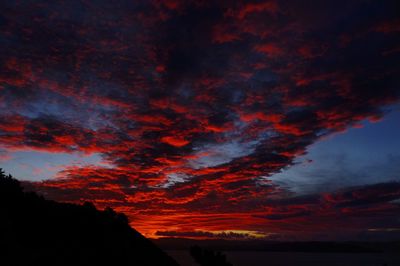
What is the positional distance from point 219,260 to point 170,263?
896 centimetres

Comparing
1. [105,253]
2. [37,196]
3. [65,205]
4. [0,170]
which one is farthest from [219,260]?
[0,170]

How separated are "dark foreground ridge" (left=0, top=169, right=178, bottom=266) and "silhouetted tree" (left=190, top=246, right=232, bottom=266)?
14.8ft

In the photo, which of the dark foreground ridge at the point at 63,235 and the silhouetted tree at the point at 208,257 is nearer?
the dark foreground ridge at the point at 63,235

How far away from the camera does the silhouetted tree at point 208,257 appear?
27.7 metres

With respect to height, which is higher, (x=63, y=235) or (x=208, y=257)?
(x=63, y=235)

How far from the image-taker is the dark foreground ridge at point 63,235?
77.7ft

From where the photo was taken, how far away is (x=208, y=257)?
2873 cm

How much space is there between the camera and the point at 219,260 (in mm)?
27828

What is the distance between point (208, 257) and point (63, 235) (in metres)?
12.0

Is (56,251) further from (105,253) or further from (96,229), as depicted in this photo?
(96,229)

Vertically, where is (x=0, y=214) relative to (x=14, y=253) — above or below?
above

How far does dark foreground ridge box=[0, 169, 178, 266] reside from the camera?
23.7m

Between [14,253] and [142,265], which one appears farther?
[142,265]

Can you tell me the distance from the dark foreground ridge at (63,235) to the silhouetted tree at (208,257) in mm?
4513
